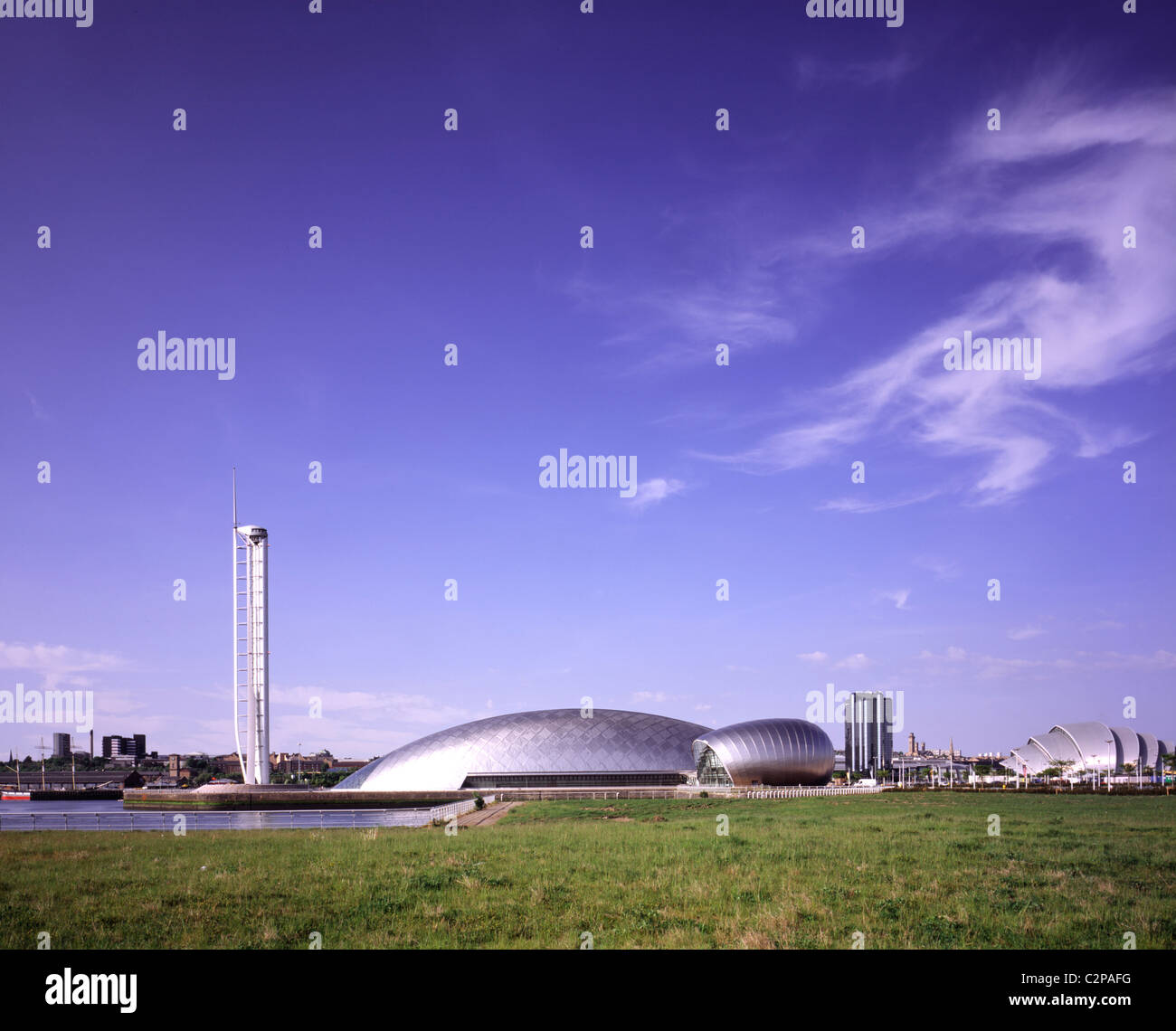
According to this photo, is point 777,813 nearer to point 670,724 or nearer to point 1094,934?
point 1094,934

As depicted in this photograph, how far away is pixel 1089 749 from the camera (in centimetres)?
13762

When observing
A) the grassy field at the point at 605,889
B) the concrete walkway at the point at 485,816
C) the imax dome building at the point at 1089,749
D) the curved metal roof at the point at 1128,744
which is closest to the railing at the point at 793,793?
the concrete walkway at the point at 485,816

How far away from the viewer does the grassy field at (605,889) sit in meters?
13.0

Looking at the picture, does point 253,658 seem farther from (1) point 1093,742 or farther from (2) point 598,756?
(1) point 1093,742

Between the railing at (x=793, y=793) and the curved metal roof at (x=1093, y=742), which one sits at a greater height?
the railing at (x=793, y=793)

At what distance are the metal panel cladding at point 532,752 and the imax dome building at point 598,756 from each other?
0.30ft

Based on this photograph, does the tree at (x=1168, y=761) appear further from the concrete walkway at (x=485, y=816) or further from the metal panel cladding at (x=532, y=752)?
the concrete walkway at (x=485, y=816)

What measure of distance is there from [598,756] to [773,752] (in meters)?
17.2

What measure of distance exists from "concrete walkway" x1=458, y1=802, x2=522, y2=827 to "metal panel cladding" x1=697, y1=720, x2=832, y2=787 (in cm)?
3048

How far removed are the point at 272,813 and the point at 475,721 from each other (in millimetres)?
56627

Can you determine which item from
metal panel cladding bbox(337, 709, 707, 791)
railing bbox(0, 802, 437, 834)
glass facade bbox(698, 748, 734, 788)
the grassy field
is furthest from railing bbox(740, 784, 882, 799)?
the grassy field

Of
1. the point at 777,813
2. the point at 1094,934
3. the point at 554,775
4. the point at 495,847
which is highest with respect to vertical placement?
the point at 1094,934
